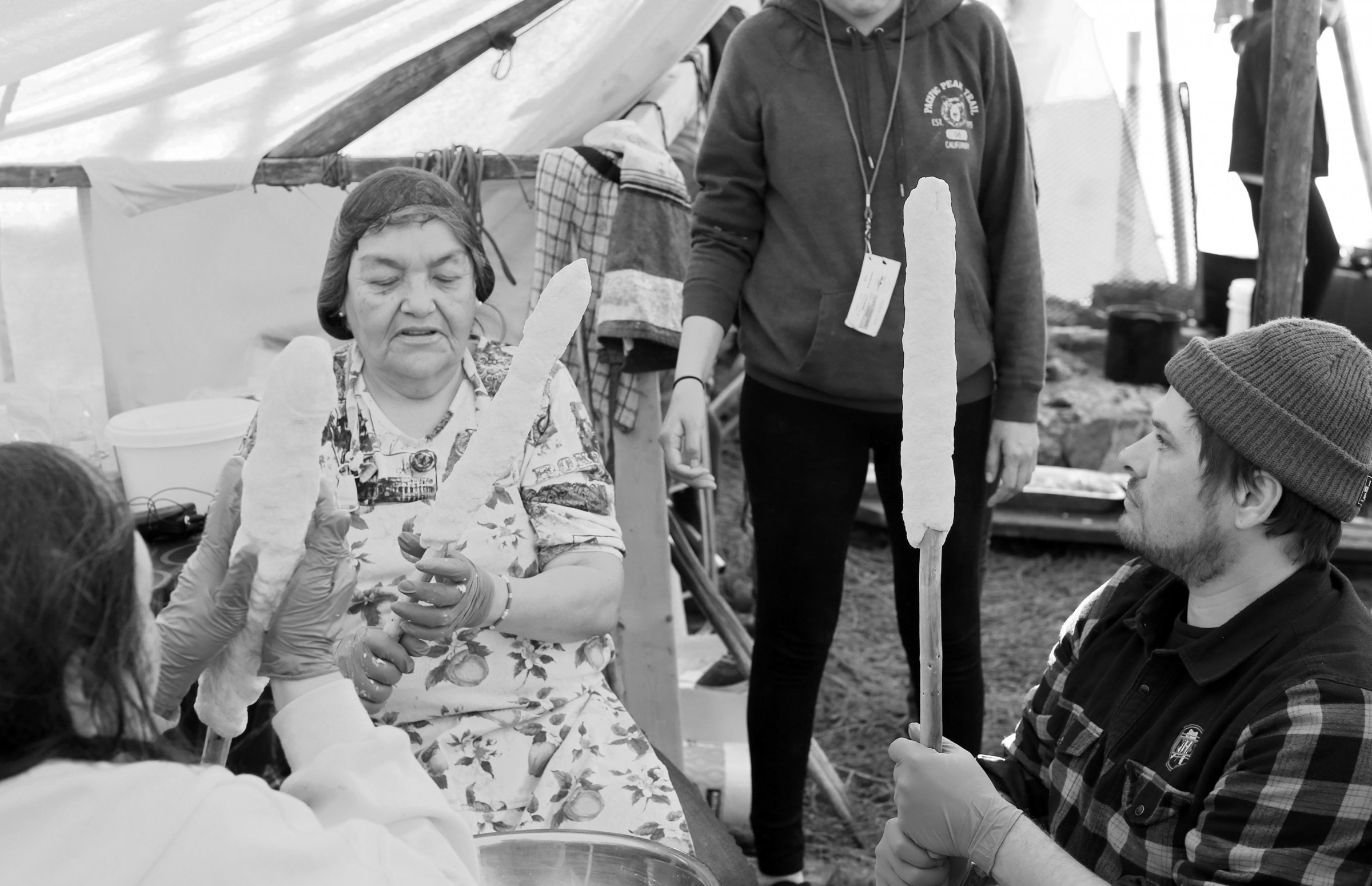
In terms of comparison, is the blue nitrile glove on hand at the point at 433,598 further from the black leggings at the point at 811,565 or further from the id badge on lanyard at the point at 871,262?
the id badge on lanyard at the point at 871,262

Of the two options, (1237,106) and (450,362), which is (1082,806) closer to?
(450,362)

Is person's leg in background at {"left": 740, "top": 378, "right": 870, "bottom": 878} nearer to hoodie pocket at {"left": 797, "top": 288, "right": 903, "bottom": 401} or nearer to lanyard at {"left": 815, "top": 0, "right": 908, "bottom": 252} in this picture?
hoodie pocket at {"left": 797, "top": 288, "right": 903, "bottom": 401}

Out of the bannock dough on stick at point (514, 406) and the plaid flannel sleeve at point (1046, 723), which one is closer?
the bannock dough on stick at point (514, 406)

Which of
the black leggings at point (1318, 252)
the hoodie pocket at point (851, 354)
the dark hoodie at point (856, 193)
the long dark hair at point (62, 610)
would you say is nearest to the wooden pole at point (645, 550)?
the dark hoodie at point (856, 193)

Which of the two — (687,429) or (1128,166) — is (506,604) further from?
(1128,166)

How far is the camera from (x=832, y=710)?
418 centimetres

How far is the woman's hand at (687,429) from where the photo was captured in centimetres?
255

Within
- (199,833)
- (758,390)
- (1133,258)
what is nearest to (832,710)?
(758,390)

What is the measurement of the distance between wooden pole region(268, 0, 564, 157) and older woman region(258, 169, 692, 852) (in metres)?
1.18

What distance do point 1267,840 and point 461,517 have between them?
3.51ft

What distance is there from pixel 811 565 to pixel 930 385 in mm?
1238

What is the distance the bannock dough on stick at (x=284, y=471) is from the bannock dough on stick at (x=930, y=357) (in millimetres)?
652

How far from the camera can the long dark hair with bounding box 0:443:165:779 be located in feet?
3.36

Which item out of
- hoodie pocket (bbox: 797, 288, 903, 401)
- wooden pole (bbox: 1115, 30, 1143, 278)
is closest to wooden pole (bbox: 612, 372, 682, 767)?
hoodie pocket (bbox: 797, 288, 903, 401)
